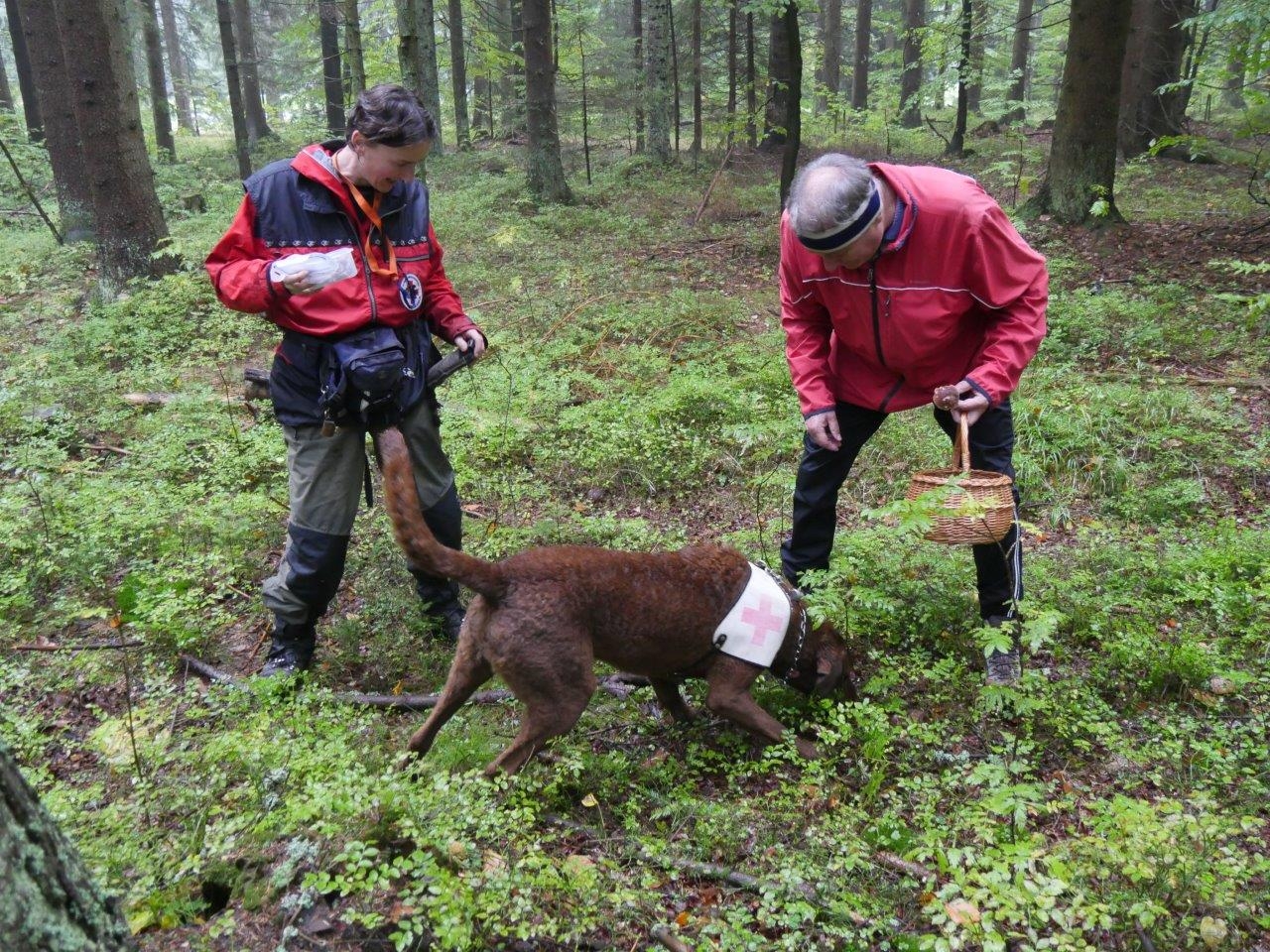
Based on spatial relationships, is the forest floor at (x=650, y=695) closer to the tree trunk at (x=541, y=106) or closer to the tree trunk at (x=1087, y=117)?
the tree trunk at (x=1087, y=117)

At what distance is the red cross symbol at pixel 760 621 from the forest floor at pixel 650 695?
1.03 ft

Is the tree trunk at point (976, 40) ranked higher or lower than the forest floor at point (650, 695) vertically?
higher

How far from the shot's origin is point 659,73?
Result: 17953 mm

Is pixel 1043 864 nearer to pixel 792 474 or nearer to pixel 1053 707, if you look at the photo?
pixel 1053 707

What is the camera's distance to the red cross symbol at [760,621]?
3.81m

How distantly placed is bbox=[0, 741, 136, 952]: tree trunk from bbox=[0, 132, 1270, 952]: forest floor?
648mm

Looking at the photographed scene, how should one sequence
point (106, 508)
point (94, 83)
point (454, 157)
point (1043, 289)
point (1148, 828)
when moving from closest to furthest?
point (1148, 828), point (1043, 289), point (106, 508), point (94, 83), point (454, 157)

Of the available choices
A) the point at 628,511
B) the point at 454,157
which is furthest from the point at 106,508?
the point at 454,157

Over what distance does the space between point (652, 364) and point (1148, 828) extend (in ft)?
20.2

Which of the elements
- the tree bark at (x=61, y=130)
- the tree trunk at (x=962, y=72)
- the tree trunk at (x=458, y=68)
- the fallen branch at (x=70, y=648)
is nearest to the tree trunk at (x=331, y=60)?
the tree trunk at (x=458, y=68)

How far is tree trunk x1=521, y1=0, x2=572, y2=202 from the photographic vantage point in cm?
1431

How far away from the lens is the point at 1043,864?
2.80 meters

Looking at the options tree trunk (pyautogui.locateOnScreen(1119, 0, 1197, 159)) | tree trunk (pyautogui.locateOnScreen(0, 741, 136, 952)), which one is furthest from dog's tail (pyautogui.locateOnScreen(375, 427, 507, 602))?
tree trunk (pyautogui.locateOnScreen(1119, 0, 1197, 159))

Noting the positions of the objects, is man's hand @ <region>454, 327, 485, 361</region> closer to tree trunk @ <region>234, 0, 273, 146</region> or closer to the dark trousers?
the dark trousers
